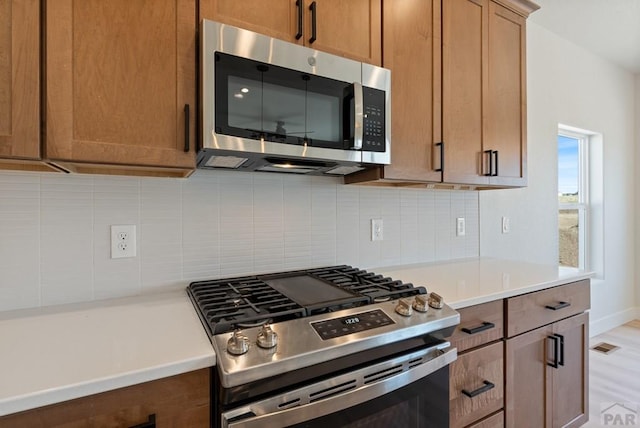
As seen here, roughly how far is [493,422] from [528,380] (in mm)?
272

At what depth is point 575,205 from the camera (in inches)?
128

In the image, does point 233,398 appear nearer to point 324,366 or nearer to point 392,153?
point 324,366

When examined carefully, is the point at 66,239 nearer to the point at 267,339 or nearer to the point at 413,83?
the point at 267,339

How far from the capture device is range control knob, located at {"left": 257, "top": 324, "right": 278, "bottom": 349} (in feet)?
2.69

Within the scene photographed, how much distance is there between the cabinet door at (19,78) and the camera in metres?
0.85

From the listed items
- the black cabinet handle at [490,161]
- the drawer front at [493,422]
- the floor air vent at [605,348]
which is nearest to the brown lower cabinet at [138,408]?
the drawer front at [493,422]

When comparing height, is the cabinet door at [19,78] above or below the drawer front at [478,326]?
above

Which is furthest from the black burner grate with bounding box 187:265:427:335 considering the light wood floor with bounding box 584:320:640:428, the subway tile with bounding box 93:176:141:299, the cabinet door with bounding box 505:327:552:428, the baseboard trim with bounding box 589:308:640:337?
the baseboard trim with bounding box 589:308:640:337

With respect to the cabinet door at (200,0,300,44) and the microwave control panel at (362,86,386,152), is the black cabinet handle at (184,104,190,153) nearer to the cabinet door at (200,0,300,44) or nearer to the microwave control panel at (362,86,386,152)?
the cabinet door at (200,0,300,44)

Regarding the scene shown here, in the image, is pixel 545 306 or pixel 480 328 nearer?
pixel 480 328

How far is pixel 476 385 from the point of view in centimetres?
131

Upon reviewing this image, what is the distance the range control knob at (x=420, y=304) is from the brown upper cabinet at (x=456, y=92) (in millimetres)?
556

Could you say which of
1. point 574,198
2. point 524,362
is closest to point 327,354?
point 524,362

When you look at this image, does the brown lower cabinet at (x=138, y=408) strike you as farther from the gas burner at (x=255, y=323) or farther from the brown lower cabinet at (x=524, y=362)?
the brown lower cabinet at (x=524, y=362)
